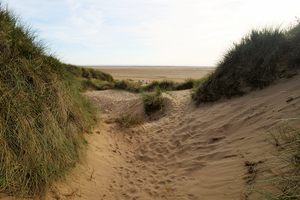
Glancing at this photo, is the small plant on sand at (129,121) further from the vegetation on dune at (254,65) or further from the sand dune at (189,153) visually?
the vegetation on dune at (254,65)

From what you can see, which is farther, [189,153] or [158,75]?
[158,75]

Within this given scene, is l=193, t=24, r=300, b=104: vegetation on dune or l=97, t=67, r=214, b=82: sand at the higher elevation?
l=193, t=24, r=300, b=104: vegetation on dune

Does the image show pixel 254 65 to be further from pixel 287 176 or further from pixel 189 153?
pixel 287 176

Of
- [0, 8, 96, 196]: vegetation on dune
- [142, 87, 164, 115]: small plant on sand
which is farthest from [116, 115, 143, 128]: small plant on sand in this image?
[0, 8, 96, 196]: vegetation on dune

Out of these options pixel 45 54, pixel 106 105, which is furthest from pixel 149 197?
pixel 106 105

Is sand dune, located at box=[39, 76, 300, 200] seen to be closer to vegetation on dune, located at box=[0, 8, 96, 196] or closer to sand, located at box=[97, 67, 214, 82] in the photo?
vegetation on dune, located at box=[0, 8, 96, 196]

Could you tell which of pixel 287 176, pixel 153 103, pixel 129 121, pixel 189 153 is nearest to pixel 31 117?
pixel 189 153

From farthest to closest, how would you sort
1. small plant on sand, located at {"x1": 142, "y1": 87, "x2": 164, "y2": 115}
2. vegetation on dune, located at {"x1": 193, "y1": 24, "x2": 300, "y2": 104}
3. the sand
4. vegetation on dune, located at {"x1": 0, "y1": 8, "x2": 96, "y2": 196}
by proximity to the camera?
the sand → small plant on sand, located at {"x1": 142, "y1": 87, "x2": 164, "y2": 115} → vegetation on dune, located at {"x1": 193, "y1": 24, "x2": 300, "y2": 104} → vegetation on dune, located at {"x1": 0, "y1": 8, "x2": 96, "y2": 196}

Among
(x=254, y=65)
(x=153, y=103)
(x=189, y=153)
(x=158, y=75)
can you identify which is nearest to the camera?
(x=189, y=153)

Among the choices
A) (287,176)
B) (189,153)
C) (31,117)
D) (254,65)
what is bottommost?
(189,153)

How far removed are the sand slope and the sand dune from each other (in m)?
0.01

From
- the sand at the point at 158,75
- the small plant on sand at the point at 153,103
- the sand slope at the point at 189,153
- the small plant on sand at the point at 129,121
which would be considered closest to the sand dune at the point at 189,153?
the sand slope at the point at 189,153

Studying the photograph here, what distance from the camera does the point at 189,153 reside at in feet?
21.7

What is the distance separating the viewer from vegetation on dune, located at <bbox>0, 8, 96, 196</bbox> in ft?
14.2
